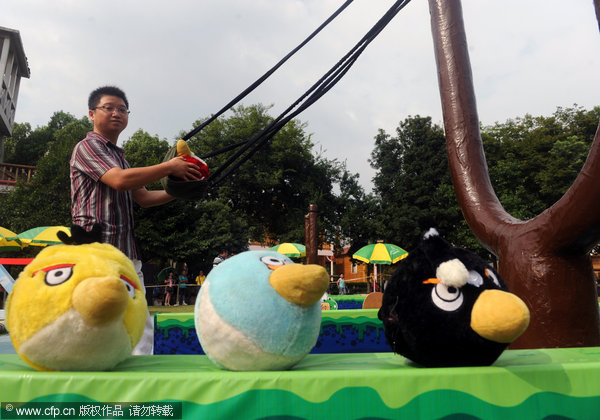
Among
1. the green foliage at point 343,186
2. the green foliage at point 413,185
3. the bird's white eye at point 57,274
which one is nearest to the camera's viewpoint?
the bird's white eye at point 57,274

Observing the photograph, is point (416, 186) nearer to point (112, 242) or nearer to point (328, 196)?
point (328, 196)

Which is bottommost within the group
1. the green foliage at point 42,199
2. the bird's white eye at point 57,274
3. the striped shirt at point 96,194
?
the bird's white eye at point 57,274

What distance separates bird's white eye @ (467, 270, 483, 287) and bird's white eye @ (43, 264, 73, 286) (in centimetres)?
137

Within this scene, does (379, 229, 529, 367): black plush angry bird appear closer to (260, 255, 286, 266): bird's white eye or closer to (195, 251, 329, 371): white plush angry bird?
(195, 251, 329, 371): white plush angry bird

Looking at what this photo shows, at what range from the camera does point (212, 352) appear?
1459 mm

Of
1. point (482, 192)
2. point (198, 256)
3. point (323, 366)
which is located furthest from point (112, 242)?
point (198, 256)

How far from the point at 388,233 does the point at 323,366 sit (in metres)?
27.3

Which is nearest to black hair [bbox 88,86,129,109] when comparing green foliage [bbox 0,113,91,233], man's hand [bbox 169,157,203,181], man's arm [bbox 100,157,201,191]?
man's arm [bbox 100,157,201,191]

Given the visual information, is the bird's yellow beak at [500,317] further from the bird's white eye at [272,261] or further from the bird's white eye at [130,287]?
the bird's white eye at [130,287]

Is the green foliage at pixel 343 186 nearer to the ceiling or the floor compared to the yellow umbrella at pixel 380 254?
Answer: nearer to the ceiling

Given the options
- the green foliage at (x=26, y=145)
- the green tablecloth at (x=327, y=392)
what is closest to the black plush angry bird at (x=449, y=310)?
the green tablecloth at (x=327, y=392)

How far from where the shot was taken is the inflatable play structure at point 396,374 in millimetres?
1167

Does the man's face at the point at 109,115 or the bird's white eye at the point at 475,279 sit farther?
the man's face at the point at 109,115

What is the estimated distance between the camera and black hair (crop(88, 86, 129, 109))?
90.0 inches
